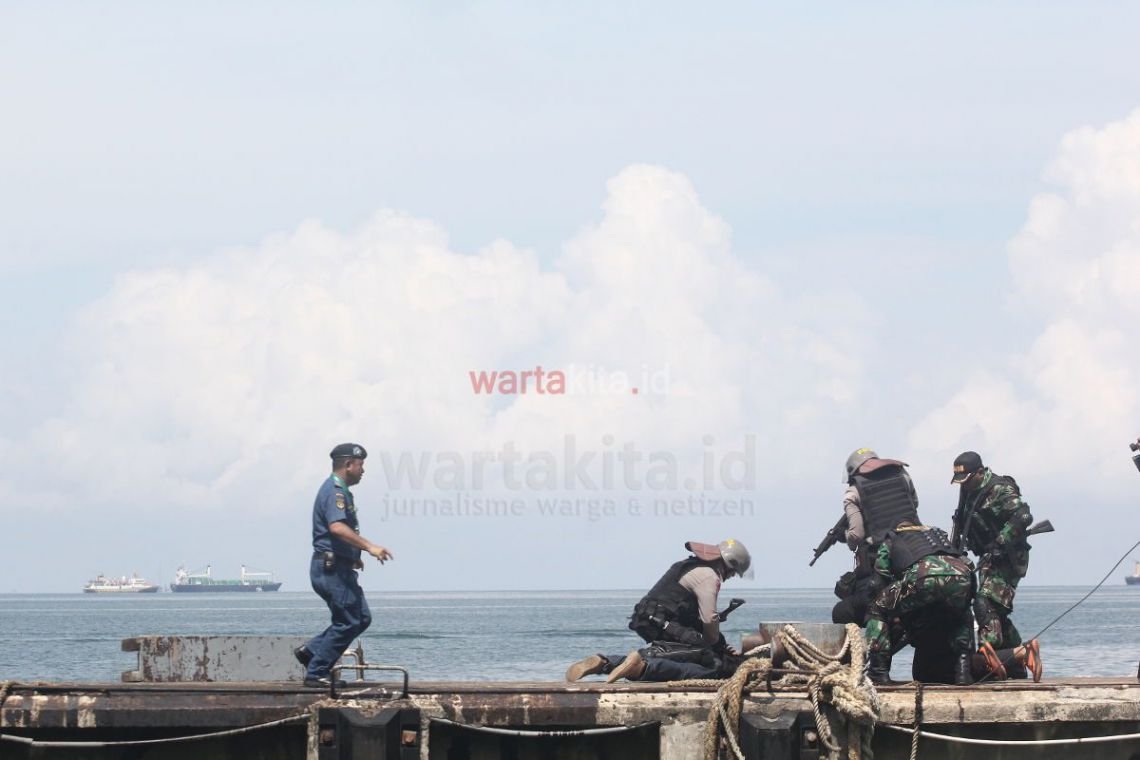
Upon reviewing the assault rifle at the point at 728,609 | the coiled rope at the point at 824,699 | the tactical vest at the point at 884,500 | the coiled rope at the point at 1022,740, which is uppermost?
the tactical vest at the point at 884,500

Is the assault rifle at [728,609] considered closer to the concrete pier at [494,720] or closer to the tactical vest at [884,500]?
the tactical vest at [884,500]

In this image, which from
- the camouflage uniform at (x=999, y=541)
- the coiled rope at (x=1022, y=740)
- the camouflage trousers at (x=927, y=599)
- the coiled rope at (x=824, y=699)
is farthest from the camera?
the camouflage uniform at (x=999, y=541)

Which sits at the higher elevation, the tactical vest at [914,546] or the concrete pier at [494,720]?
the tactical vest at [914,546]

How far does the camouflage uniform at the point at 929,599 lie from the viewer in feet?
32.3

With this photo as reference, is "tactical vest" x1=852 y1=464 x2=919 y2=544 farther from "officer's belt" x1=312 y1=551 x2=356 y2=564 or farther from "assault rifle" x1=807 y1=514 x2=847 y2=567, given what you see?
"officer's belt" x1=312 y1=551 x2=356 y2=564

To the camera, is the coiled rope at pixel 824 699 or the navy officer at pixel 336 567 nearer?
the coiled rope at pixel 824 699

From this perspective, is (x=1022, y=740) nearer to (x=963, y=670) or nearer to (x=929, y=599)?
(x=963, y=670)

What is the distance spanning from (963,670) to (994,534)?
4.40ft

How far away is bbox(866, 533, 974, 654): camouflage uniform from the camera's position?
32.3 ft

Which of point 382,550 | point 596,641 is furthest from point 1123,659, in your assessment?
point 382,550

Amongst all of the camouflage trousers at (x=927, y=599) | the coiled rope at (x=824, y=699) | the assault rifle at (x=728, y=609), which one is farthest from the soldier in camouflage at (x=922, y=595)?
the assault rifle at (x=728, y=609)

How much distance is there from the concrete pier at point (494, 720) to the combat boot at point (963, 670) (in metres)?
1.00

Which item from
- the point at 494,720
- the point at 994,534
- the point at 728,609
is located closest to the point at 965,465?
the point at 994,534

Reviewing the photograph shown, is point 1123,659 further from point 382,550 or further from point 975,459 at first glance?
point 382,550
